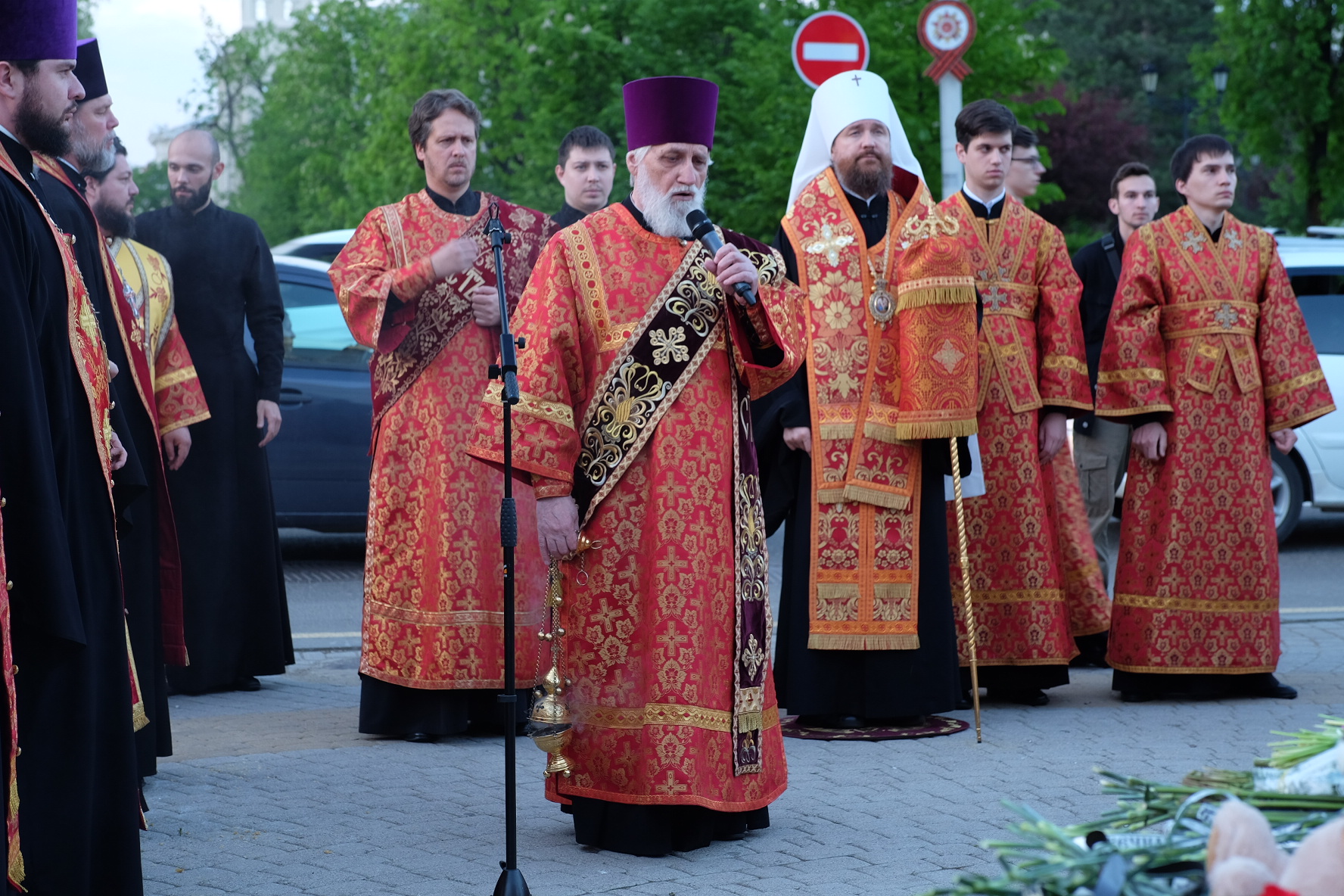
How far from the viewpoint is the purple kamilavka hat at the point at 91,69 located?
215 inches

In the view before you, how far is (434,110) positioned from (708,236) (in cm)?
247

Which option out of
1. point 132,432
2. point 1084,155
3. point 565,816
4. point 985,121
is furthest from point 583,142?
Result: point 1084,155

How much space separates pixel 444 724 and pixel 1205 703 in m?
3.19

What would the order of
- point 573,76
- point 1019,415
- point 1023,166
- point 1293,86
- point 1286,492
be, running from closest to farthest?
point 1019,415 → point 1023,166 → point 1286,492 → point 573,76 → point 1293,86

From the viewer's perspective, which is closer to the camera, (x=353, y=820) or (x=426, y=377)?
(x=353, y=820)

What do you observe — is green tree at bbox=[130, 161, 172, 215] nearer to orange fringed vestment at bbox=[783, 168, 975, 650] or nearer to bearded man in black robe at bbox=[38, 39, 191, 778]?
bearded man in black robe at bbox=[38, 39, 191, 778]

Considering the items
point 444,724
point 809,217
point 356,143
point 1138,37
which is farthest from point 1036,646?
point 1138,37

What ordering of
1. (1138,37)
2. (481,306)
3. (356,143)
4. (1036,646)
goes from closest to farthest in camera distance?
(481,306), (1036,646), (356,143), (1138,37)

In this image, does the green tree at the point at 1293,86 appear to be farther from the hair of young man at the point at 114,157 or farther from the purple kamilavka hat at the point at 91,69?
the purple kamilavka hat at the point at 91,69

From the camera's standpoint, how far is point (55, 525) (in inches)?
139

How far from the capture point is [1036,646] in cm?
698

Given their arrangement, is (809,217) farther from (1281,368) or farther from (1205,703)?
(1205,703)

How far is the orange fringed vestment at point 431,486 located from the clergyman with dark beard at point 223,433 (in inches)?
49.6

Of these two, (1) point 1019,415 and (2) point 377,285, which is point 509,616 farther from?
(1) point 1019,415
